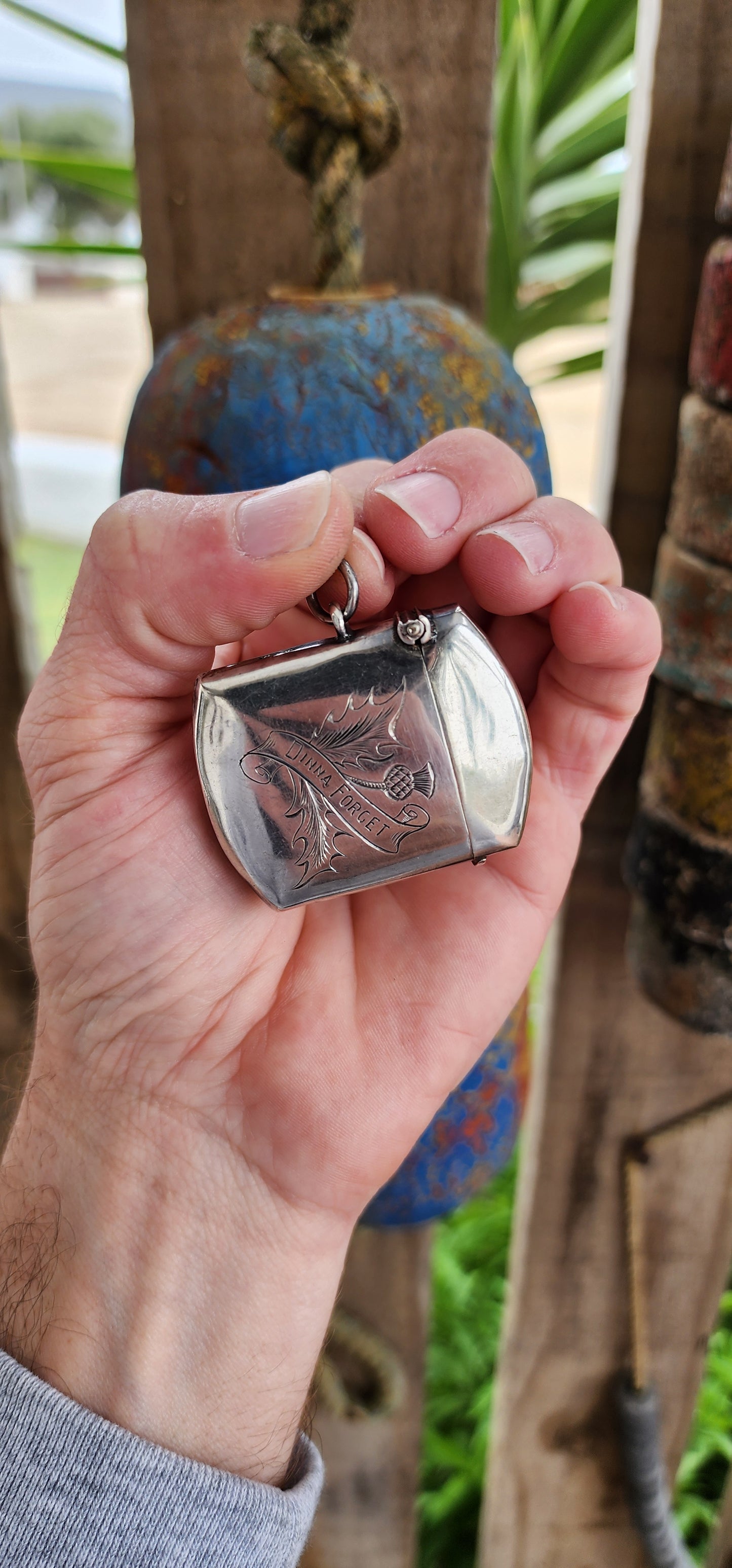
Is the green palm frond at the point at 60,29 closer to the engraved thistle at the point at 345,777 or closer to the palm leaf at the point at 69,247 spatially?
the palm leaf at the point at 69,247

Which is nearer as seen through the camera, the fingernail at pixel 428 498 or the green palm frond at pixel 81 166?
the fingernail at pixel 428 498

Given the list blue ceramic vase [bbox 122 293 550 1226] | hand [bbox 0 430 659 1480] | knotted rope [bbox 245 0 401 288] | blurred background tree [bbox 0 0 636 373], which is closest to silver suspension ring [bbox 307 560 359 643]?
hand [bbox 0 430 659 1480]

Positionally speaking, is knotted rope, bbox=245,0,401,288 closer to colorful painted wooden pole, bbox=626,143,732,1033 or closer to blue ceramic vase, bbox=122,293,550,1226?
blue ceramic vase, bbox=122,293,550,1226

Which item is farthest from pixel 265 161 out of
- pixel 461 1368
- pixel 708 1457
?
pixel 708 1457

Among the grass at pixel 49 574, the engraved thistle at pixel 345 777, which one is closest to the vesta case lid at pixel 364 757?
the engraved thistle at pixel 345 777

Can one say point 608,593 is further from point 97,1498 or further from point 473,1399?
point 473,1399

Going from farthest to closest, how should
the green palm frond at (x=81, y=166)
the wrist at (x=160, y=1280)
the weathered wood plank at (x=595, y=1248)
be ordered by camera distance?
the weathered wood plank at (x=595, y=1248) < the green palm frond at (x=81, y=166) < the wrist at (x=160, y=1280)

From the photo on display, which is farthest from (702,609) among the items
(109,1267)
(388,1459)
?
(388,1459)
